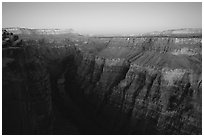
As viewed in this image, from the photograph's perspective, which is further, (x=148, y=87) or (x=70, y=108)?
(x=70, y=108)

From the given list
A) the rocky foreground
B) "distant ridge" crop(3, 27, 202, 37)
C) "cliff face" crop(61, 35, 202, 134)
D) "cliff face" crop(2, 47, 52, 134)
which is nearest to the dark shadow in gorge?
the rocky foreground

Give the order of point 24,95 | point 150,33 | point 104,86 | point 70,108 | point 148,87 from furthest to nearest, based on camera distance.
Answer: point 150,33, point 104,86, point 70,108, point 148,87, point 24,95

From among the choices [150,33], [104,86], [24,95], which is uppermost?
[150,33]

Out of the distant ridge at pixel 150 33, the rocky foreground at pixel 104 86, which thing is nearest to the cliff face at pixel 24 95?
the rocky foreground at pixel 104 86

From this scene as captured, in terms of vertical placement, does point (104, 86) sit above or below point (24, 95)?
below

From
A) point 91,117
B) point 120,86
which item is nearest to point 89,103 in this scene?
point 91,117

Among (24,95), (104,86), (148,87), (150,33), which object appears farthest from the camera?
(150,33)

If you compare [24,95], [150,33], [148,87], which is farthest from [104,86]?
[150,33]

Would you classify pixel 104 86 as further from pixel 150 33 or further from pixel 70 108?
pixel 150 33

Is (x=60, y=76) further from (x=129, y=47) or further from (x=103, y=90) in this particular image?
(x=129, y=47)
